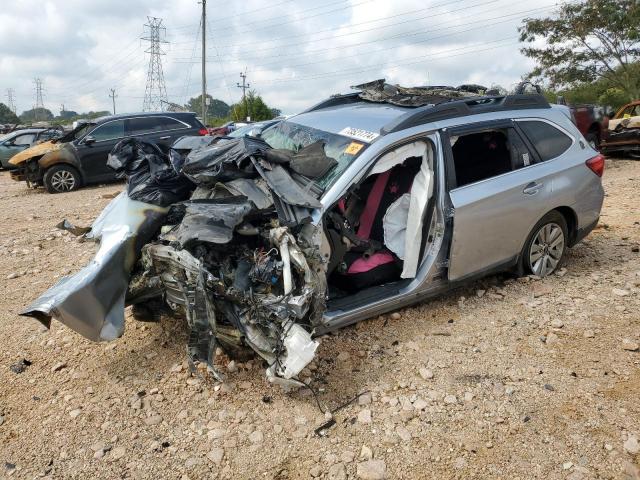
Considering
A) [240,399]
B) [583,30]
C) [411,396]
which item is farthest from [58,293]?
[583,30]

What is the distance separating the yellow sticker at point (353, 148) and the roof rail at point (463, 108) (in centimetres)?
19

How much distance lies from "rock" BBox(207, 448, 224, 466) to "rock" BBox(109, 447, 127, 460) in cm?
46

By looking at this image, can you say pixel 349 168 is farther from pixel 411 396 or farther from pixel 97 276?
pixel 97 276

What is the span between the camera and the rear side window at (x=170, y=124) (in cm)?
1180

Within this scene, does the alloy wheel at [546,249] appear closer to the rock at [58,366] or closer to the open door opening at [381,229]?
the open door opening at [381,229]

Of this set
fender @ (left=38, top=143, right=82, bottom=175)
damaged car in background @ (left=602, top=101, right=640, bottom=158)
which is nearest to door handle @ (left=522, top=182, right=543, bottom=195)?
damaged car in background @ (left=602, top=101, right=640, bottom=158)

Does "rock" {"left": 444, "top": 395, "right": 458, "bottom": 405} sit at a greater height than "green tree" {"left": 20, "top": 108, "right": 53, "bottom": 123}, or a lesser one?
lesser

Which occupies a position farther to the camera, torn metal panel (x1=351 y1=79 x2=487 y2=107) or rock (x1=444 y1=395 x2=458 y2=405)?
torn metal panel (x1=351 y1=79 x2=487 y2=107)

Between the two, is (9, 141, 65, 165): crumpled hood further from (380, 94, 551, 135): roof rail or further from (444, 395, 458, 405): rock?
(444, 395, 458, 405): rock

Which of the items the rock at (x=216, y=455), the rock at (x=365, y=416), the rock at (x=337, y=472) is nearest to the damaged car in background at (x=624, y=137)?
the rock at (x=365, y=416)

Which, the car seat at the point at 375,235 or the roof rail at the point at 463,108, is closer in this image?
the roof rail at the point at 463,108

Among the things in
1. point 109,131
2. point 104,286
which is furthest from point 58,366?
point 109,131

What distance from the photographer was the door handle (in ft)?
13.6

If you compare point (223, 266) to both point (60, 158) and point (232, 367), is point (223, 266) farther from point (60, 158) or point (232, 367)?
point (60, 158)
